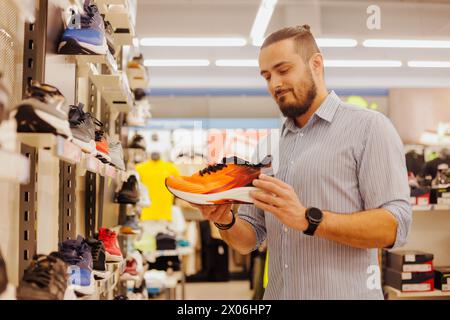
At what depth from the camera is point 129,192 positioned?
9.48 ft

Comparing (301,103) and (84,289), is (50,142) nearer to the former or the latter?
(84,289)

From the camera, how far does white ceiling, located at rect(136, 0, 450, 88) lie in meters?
4.93

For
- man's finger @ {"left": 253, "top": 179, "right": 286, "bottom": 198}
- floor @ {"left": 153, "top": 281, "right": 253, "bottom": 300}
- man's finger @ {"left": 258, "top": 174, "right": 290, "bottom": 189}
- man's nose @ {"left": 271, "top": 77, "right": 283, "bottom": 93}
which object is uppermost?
man's nose @ {"left": 271, "top": 77, "right": 283, "bottom": 93}

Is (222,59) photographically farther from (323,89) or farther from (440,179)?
(323,89)

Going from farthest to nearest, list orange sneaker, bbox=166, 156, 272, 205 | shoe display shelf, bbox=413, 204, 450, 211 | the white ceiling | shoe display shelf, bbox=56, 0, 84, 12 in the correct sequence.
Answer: the white ceiling
shoe display shelf, bbox=413, 204, 450, 211
shoe display shelf, bbox=56, 0, 84, 12
orange sneaker, bbox=166, 156, 272, 205

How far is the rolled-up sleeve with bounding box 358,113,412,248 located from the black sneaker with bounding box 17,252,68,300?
0.80 m

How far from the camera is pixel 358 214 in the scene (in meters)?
1.24

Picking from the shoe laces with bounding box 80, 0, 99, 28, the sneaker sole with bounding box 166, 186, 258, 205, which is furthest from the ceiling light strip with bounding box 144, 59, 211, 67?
the sneaker sole with bounding box 166, 186, 258, 205

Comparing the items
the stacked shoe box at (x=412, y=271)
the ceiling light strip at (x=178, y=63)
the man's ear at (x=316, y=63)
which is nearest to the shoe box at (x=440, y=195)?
the stacked shoe box at (x=412, y=271)

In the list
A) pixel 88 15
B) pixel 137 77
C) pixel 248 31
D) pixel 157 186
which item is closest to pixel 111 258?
pixel 88 15

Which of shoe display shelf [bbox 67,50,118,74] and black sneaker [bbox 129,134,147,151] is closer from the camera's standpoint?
shoe display shelf [bbox 67,50,118,74]

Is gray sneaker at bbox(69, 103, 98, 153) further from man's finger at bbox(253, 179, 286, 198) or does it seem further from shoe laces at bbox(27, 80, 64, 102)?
man's finger at bbox(253, 179, 286, 198)

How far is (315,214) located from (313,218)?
12 millimetres

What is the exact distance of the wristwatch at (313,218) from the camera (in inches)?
46.3
